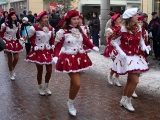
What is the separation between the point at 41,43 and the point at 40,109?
1.72 m

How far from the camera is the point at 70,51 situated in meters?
6.13

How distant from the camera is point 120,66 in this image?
6523mm

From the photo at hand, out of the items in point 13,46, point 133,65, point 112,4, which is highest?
point 112,4

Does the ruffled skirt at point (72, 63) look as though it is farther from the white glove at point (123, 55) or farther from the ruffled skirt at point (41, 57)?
the ruffled skirt at point (41, 57)

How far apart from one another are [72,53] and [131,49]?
1160 mm

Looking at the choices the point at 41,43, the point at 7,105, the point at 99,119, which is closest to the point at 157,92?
the point at 99,119

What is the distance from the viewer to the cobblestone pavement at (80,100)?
6145 mm

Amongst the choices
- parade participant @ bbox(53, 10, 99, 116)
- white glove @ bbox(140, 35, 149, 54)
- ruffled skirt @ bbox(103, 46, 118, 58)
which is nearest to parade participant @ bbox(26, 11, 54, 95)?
parade participant @ bbox(53, 10, 99, 116)

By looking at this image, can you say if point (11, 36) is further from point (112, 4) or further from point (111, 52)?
point (112, 4)

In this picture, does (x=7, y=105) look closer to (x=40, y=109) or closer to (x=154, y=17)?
(x=40, y=109)

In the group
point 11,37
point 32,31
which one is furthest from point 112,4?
point 32,31

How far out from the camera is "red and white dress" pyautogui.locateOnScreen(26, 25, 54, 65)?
7434 millimetres

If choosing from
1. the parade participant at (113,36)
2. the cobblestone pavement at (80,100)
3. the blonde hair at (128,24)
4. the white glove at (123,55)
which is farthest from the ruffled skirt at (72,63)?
the blonde hair at (128,24)

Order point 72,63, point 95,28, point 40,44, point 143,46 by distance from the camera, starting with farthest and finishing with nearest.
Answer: point 95,28
point 40,44
point 143,46
point 72,63
